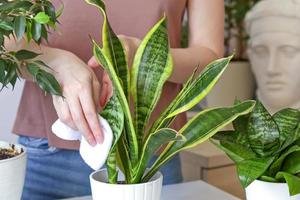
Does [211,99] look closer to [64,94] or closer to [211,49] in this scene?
[211,49]

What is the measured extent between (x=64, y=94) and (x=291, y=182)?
0.28 meters

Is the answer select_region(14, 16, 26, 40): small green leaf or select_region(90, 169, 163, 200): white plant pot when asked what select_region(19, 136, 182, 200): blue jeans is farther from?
select_region(14, 16, 26, 40): small green leaf

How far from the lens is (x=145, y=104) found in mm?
534

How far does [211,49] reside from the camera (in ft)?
2.52

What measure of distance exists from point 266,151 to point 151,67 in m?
0.18

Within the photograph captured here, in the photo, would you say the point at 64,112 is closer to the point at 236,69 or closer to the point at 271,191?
the point at 271,191

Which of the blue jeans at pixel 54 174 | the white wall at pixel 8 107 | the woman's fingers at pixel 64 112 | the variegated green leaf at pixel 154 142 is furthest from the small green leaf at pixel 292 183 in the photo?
the white wall at pixel 8 107

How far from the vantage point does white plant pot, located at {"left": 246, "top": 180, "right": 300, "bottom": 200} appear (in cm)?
52

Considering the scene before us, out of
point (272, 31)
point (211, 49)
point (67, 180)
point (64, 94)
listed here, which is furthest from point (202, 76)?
point (272, 31)

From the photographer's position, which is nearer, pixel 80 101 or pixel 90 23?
pixel 80 101

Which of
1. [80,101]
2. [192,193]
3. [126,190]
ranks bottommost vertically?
[192,193]

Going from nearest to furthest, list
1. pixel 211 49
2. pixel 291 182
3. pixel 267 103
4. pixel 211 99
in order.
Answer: pixel 291 182 < pixel 211 49 < pixel 267 103 < pixel 211 99

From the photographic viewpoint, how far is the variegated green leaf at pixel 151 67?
0.52 metres

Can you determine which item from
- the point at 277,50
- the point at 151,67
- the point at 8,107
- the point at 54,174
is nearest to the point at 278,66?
the point at 277,50
